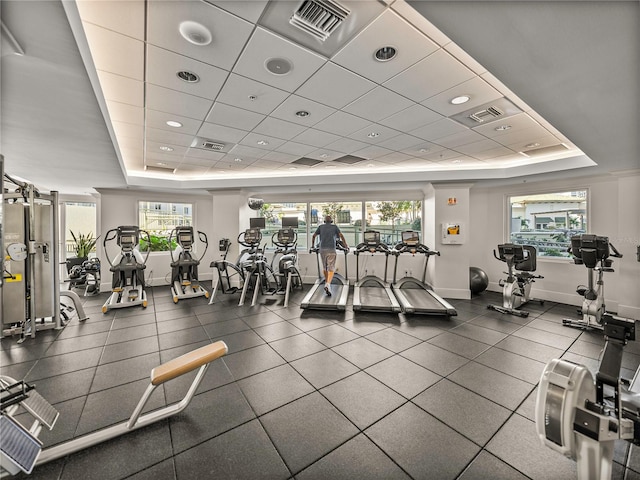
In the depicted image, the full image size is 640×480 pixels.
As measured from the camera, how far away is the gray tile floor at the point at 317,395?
1.71 metres

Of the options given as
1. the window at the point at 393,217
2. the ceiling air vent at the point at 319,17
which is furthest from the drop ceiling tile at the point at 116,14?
the window at the point at 393,217

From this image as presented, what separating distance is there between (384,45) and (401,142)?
91.0 inches

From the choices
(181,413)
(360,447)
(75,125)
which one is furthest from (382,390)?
(75,125)

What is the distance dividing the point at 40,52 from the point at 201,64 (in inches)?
40.6

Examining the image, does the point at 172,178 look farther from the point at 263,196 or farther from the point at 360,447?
the point at 360,447

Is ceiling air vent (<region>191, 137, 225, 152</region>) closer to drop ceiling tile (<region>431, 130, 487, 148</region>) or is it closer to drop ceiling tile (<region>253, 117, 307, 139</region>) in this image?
drop ceiling tile (<region>253, 117, 307, 139</region>)

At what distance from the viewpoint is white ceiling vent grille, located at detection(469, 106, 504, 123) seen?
3.10 meters

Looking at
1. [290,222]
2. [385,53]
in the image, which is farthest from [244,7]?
[290,222]

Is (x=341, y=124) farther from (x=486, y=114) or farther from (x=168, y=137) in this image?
(x=168, y=137)

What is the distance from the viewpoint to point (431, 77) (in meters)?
2.46

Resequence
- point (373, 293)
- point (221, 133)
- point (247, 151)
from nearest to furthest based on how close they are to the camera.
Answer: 1. point (221, 133)
2. point (247, 151)
3. point (373, 293)

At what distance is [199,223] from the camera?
314 inches

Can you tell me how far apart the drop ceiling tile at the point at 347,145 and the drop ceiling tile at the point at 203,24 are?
2272mm

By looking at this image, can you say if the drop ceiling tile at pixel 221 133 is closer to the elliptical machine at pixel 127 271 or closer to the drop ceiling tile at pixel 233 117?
the drop ceiling tile at pixel 233 117
